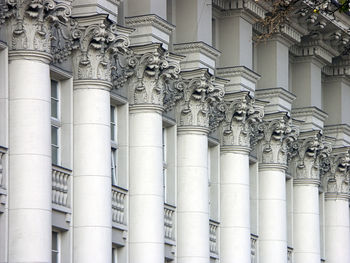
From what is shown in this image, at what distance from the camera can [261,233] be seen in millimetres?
64562

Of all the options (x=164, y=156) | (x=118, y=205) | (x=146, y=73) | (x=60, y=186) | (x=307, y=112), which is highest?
(x=307, y=112)

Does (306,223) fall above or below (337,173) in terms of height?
below

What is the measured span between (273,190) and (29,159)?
2010 centimetres

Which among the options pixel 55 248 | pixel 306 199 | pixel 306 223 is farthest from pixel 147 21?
pixel 306 223

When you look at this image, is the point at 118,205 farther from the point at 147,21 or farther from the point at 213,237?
the point at 213,237

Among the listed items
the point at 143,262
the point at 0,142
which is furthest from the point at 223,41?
the point at 0,142

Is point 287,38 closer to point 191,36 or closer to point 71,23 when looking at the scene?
point 191,36

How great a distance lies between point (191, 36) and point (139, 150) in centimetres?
582

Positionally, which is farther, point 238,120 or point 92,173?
point 238,120

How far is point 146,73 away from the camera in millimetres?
53969

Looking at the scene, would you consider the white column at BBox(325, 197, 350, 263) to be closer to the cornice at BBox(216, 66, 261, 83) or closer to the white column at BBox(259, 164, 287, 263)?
the white column at BBox(259, 164, 287, 263)

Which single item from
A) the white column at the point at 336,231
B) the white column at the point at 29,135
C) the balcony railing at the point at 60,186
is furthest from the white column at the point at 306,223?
the white column at the point at 29,135

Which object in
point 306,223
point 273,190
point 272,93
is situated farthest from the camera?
point 306,223

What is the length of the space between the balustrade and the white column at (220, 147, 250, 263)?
4459 millimetres
